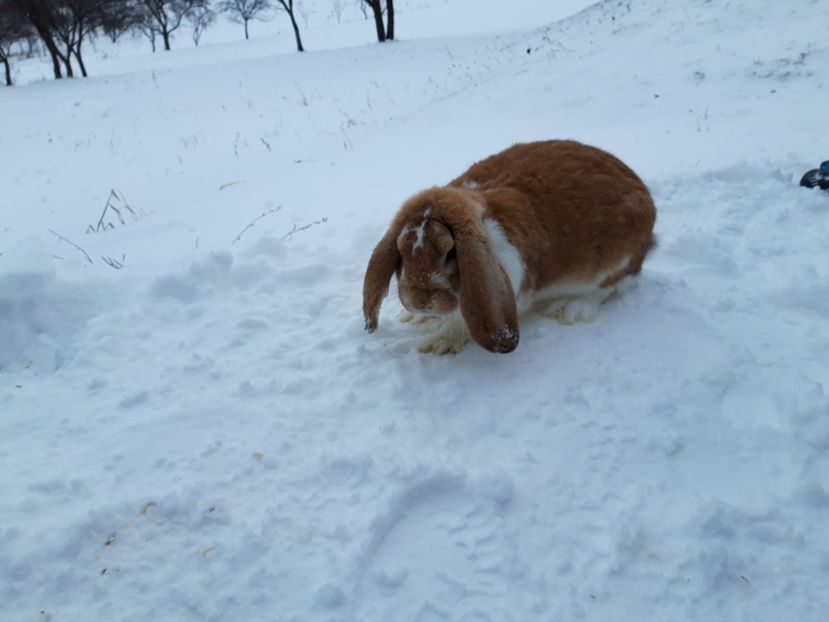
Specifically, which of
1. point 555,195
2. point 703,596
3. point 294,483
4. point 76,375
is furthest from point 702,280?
point 76,375

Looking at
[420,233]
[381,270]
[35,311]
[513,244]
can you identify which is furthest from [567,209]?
[35,311]

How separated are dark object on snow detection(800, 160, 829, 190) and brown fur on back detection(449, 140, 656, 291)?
56.5 inches

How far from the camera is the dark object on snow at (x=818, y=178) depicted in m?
3.57

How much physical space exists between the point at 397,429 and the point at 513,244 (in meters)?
0.99

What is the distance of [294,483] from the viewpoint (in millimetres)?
1841

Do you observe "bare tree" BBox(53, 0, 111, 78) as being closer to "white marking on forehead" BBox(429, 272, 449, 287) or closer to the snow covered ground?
the snow covered ground

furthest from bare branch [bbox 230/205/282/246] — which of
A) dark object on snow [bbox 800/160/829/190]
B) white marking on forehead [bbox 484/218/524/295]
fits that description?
dark object on snow [bbox 800/160/829/190]

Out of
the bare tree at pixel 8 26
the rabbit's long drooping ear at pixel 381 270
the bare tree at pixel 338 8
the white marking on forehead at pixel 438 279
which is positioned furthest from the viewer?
the bare tree at pixel 338 8

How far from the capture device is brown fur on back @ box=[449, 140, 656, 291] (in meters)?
2.65

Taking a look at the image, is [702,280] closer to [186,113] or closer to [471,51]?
[186,113]

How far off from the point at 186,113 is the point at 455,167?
10.4m

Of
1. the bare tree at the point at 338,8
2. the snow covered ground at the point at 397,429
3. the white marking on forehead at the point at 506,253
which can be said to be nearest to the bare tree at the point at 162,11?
the bare tree at the point at 338,8

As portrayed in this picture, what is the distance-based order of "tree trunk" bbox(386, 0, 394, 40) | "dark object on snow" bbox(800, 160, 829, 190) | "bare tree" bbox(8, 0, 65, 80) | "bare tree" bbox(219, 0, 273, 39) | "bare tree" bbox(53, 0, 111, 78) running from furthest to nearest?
"bare tree" bbox(219, 0, 273, 39) < "bare tree" bbox(53, 0, 111, 78) < "tree trunk" bbox(386, 0, 394, 40) < "bare tree" bbox(8, 0, 65, 80) < "dark object on snow" bbox(800, 160, 829, 190)

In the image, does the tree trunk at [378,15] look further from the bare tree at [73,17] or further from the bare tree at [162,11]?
the bare tree at [162,11]
